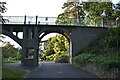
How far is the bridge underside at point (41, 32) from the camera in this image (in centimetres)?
2048

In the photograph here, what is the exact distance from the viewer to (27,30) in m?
20.8

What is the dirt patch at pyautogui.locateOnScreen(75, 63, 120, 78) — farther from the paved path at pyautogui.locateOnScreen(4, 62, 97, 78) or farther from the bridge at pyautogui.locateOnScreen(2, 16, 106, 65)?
the bridge at pyautogui.locateOnScreen(2, 16, 106, 65)

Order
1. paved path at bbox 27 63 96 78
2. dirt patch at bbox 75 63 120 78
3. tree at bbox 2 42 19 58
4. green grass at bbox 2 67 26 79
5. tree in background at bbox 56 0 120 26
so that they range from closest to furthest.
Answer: dirt patch at bbox 75 63 120 78 < green grass at bbox 2 67 26 79 < paved path at bbox 27 63 96 78 < tree at bbox 2 42 19 58 < tree in background at bbox 56 0 120 26

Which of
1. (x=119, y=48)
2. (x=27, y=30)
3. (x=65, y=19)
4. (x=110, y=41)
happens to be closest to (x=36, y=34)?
(x=27, y=30)

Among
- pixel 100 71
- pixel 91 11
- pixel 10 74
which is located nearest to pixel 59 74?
pixel 100 71

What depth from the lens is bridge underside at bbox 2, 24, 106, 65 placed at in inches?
806

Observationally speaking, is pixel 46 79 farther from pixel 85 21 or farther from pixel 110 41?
pixel 85 21

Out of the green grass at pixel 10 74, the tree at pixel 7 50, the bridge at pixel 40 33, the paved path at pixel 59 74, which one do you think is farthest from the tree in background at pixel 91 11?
the green grass at pixel 10 74

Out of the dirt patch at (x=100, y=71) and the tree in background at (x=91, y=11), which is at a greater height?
the tree in background at (x=91, y=11)

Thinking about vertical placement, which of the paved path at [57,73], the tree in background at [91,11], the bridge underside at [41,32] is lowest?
the paved path at [57,73]

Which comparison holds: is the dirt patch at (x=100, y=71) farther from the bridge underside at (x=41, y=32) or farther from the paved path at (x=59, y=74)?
the bridge underside at (x=41, y=32)

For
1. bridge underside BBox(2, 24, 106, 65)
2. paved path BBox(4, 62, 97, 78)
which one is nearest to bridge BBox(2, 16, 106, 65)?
bridge underside BBox(2, 24, 106, 65)

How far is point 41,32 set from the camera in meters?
21.0

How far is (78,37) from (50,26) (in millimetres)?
4204
